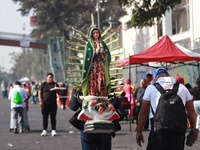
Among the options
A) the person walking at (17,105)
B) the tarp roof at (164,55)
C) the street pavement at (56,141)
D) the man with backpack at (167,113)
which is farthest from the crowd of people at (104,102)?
the person walking at (17,105)

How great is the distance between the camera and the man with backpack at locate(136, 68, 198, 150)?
276 inches

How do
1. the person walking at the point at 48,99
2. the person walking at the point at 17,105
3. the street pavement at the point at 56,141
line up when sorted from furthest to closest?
the person walking at the point at 17,105, the person walking at the point at 48,99, the street pavement at the point at 56,141

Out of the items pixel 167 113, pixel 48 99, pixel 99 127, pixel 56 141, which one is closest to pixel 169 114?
pixel 167 113

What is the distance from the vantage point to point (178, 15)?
37.1 m

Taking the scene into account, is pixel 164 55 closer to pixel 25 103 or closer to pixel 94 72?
pixel 25 103

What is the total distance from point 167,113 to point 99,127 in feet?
2.75

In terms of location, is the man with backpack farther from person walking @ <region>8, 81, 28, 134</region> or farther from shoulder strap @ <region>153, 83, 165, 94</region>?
person walking @ <region>8, 81, 28, 134</region>

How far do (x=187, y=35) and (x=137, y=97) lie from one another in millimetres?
15564

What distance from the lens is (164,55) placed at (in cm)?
1692

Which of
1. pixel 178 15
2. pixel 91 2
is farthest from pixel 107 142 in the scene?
pixel 91 2

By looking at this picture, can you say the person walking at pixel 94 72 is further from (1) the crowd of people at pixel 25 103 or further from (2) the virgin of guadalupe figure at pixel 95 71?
(1) the crowd of people at pixel 25 103

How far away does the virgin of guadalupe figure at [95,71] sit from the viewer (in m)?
7.55

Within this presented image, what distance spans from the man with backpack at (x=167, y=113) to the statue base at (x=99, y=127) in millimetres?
358

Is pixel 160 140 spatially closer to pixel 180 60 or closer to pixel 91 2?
pixel 180 60
